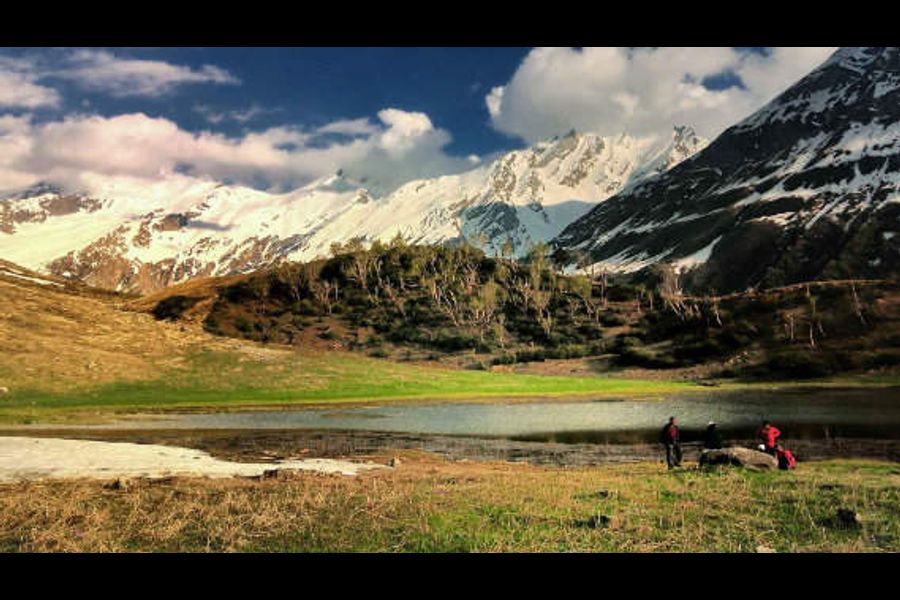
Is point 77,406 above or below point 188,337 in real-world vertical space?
below

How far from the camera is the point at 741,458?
31906mm

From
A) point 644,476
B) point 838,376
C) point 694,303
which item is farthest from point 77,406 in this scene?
point 694,303

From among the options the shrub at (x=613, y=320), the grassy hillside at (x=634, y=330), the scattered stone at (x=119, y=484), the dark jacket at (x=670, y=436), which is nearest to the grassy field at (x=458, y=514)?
the scattered stone at (x=119, y=484)

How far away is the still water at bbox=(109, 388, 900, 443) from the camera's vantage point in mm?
55938

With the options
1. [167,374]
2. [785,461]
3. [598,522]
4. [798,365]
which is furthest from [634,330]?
[598,522]

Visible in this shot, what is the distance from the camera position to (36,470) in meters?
29.8

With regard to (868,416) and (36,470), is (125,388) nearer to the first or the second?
(36,470)

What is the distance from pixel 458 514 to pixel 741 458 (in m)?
17.7

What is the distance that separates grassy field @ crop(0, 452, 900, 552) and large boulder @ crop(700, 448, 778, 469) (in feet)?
8.00

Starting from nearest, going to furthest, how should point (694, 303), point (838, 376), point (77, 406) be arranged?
point (77, 406) < point (838, 376) < point (694, 303)

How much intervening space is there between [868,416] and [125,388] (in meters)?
82.1

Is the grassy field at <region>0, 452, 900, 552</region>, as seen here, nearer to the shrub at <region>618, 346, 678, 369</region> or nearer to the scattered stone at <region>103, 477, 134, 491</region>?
the scattered stone at <region>103, 477, 134, 491</region>

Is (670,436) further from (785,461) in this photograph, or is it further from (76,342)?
(76,342)
